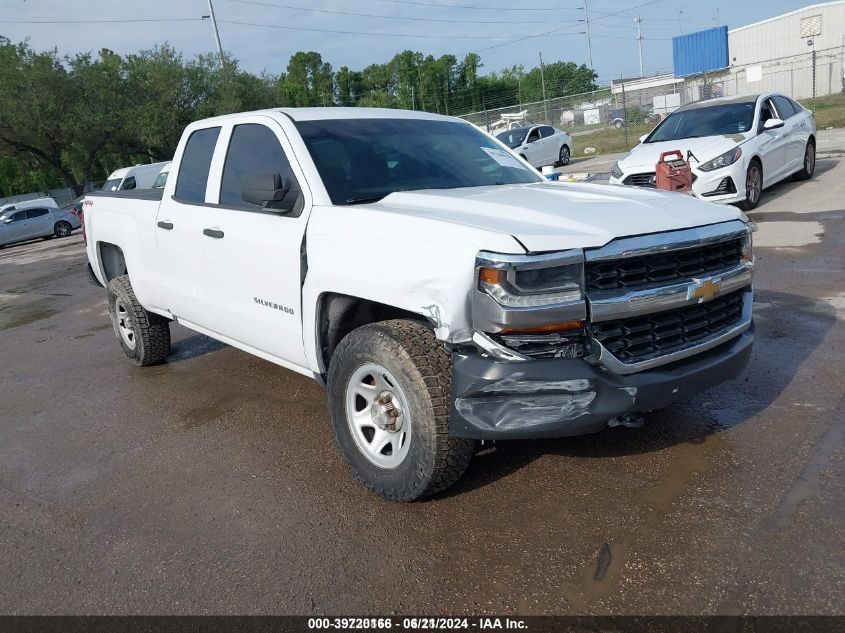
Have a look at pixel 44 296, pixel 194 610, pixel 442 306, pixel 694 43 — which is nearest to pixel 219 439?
pixel 194 610

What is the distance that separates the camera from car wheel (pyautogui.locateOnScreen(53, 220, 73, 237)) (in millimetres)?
27122

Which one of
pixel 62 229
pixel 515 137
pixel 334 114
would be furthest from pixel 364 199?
pixel 62 229

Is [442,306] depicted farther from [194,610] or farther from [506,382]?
[194,610]

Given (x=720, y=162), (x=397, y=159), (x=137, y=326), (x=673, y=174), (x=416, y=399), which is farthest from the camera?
(x=720, y=162)

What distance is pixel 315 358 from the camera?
383 cm

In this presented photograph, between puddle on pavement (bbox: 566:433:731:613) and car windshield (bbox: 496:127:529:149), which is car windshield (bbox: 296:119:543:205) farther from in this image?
car windshield (bbox: 496:127:529:149)

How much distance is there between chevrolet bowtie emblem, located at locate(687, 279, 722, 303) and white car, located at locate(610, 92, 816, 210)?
23.4 ft

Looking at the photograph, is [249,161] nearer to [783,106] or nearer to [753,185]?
[753,185]

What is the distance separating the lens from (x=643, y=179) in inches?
402

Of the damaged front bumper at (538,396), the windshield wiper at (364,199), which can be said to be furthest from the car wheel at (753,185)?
the damaged front bumper at (538,396)

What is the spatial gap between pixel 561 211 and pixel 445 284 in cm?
75

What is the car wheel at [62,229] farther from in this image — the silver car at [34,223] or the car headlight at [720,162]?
the car headlight at [720,162]

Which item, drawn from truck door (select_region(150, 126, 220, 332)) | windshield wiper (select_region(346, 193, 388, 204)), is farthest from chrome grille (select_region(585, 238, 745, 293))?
truck door (select_region(150, 126, 220, 332))

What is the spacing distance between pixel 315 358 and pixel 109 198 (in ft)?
11.1
